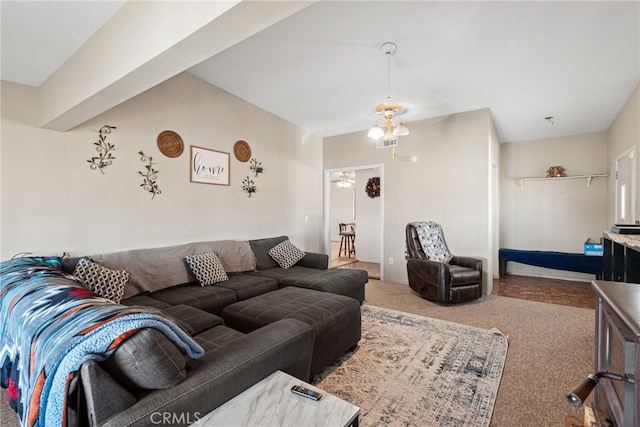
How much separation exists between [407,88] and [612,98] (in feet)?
8.95

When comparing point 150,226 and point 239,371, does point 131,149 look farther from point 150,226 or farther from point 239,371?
point 239,371

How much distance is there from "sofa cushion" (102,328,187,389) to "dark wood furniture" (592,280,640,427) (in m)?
1.29

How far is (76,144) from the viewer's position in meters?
2.55

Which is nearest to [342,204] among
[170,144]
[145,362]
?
[170,144]

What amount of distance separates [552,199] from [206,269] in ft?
20.6

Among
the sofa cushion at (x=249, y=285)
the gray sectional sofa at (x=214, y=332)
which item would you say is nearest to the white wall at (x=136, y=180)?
the gray sectional sofa at (x=214, y=332)

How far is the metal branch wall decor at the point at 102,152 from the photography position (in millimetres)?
2668

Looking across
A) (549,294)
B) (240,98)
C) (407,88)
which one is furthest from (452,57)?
(549,294)

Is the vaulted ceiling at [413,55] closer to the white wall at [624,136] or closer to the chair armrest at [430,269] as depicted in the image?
the white wall at [624,136]

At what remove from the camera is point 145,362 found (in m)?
0.99

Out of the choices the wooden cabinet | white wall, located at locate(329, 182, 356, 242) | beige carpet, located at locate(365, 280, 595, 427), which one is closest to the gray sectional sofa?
beige carpet, located at locate(365, 280, 595, 427)
